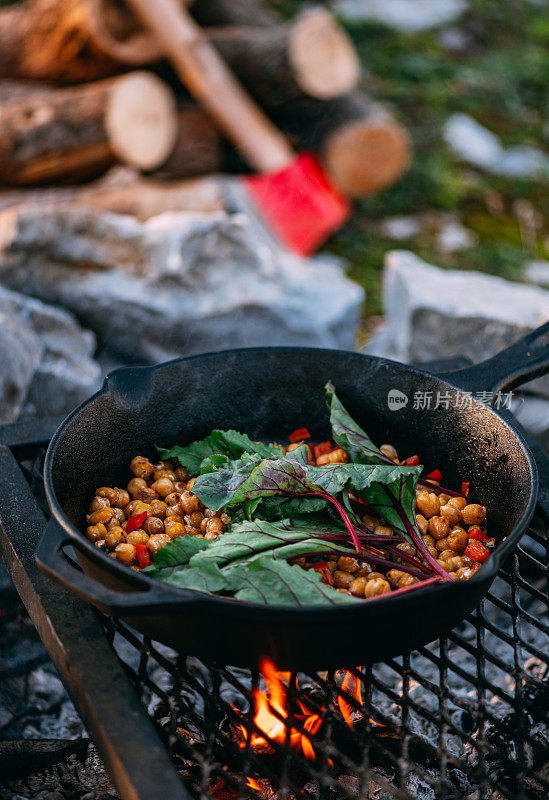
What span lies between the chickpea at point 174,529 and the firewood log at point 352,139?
4.55 m

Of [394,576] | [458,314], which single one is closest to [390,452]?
[394,576]

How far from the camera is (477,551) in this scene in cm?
178

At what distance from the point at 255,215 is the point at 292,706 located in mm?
4230

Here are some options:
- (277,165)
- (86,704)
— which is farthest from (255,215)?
(86,704)

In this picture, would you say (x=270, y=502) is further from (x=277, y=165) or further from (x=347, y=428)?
(x=277, y=165)

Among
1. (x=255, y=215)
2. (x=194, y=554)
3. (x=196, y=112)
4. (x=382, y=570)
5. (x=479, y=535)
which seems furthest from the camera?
(x=196, y=112)

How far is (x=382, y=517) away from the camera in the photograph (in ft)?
6.01

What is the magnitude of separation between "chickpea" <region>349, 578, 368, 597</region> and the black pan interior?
1.29 feet

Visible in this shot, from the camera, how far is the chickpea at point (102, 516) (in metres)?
1.84

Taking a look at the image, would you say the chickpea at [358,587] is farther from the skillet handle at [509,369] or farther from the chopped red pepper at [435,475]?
the skillet handle at [509,369]

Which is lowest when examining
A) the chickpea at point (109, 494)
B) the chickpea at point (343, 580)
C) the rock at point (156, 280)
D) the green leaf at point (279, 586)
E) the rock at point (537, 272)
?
the rock at point (537, 272)

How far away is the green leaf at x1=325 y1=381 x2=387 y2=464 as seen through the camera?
192cm

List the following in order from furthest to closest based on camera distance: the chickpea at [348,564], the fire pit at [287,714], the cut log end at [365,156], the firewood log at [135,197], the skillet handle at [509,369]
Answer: the cut log end at [365,156]
the firewood log at [135,197]
the skillet handle at [509,369]
the chickpea at [348,564]
the fire pit at [287,714]

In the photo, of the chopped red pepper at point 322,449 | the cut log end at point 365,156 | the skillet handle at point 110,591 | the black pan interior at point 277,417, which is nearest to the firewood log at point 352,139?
the cut log end at point 365,156
